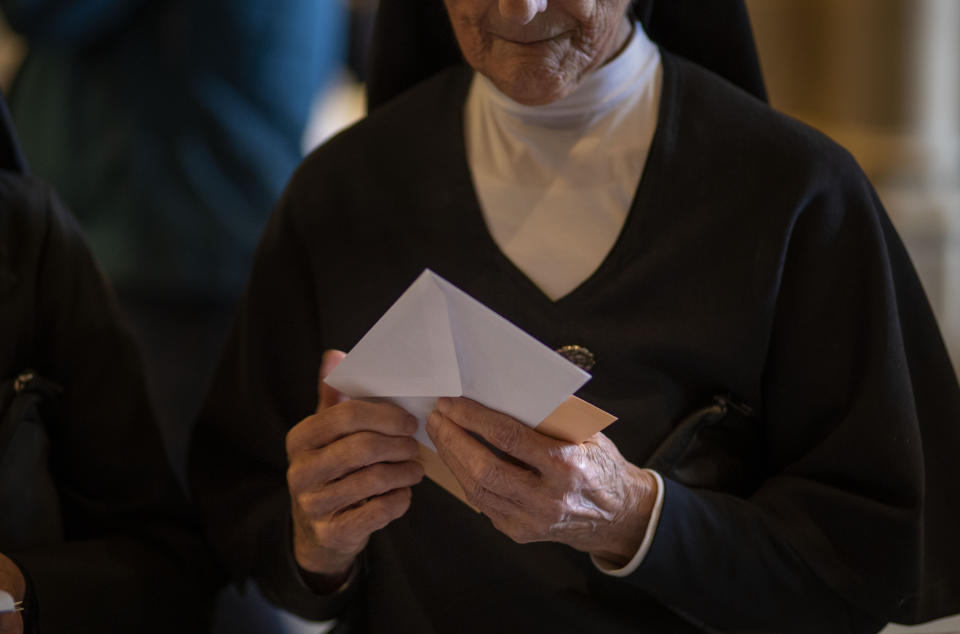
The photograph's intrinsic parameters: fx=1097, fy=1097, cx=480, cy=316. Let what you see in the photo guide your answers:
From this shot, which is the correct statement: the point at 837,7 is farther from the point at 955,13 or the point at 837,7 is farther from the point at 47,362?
the point at 47,362

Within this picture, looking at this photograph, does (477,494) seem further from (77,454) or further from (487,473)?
(77,454)

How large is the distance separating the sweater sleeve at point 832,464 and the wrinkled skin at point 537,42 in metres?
0.35

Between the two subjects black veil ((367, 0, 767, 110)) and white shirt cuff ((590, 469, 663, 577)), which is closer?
white shirt cuff ((590, 469, 663, 577))

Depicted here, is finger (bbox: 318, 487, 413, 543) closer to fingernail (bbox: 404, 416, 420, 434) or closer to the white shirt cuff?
fingernail (bbox: 404, 416, 420, 434)

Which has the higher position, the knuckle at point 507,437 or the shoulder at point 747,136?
the shoulder at point 747,136

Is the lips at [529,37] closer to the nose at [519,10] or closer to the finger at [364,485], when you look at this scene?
the nose at [519,10]

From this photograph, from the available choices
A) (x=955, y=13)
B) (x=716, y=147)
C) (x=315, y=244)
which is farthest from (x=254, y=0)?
(x=955, y=13)

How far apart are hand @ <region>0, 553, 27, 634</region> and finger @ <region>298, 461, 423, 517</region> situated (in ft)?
1.34

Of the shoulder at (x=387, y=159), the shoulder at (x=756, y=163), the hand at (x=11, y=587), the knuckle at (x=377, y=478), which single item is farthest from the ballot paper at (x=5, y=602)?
the shoulder at (x=756, y=163)

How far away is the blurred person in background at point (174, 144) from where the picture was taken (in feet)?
7.46

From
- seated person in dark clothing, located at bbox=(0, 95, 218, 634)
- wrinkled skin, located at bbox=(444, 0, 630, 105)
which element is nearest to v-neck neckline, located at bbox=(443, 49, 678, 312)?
wrinkled skin, located at bbox=(444, 0, 630, 105)

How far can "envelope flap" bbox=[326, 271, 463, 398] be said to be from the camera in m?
1.10

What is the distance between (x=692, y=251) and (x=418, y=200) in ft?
1.30

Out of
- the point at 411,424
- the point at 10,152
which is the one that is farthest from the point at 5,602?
the point at 10,152
